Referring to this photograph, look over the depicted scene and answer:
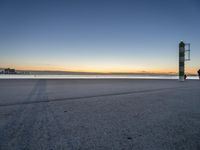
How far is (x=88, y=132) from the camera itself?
2271 mm

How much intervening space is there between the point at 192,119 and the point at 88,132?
230 centimetres

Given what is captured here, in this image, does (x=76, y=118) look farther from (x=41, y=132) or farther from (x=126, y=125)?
(x=126, y=125)

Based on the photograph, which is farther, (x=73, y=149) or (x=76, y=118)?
(x=76, y=118)

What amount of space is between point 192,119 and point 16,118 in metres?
3.84

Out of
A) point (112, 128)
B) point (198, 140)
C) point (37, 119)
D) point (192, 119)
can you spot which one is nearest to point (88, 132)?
point (112, 128)

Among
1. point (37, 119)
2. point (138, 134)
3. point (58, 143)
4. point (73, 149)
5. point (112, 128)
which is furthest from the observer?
point (37, 119)

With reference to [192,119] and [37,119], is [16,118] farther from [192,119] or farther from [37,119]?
[192,119]

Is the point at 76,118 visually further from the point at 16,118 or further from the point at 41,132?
the point at 16,118

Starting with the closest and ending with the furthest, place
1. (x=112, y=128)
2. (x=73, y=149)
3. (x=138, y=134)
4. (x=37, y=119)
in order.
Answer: (x=73, y=149), (x=138, y=134), (x=112, y=128), (x=37, y=119)

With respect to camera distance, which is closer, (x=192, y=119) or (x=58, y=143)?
(x=58, y=143)

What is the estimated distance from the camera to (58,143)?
6.22 ft

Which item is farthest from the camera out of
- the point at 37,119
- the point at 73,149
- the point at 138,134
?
the point at 37,119

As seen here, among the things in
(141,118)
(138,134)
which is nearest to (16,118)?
(138,134)

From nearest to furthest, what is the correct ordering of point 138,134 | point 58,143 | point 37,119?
1. point 58,143
2. point 138,134
3. point 37,119
